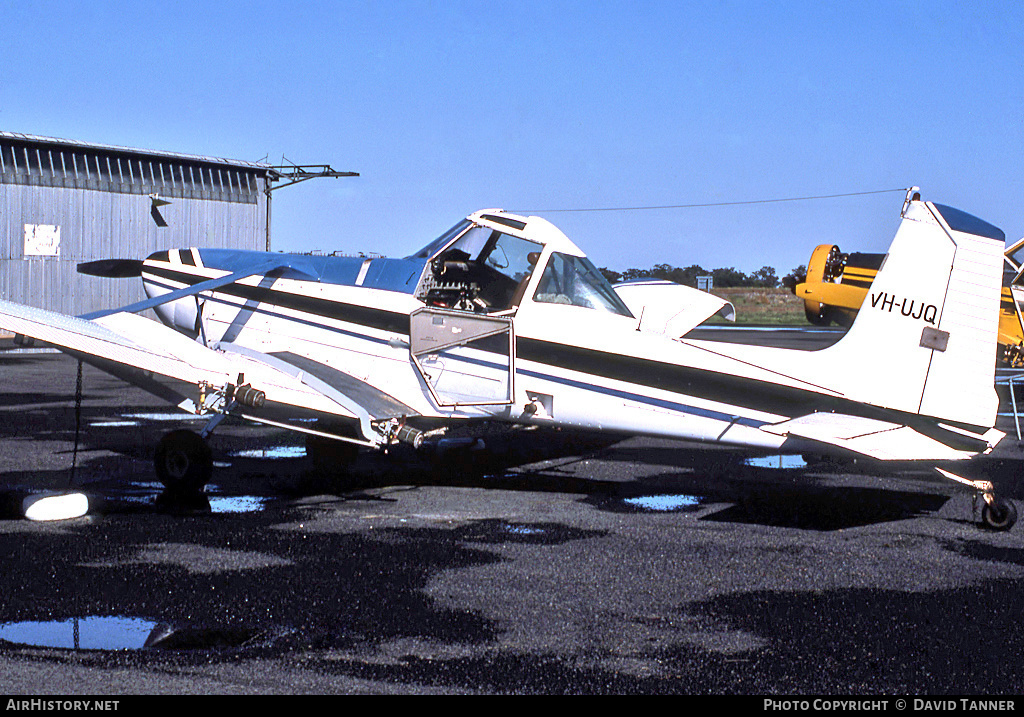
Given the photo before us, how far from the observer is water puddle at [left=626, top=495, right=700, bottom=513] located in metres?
9.45

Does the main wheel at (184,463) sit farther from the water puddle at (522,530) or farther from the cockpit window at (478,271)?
the water puddle at (522,530)

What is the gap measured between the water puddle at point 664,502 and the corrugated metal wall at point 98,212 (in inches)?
1286

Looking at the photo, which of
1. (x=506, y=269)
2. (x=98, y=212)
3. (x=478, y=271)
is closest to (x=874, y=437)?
(x=506, y=269)

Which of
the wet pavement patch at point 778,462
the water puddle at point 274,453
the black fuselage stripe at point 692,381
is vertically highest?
the black fuselage stripe at point 692,381

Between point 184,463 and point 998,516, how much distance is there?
6.91 m

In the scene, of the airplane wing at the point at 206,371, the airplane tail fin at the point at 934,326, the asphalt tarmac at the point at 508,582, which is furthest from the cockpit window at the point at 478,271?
the airplane tail fin at the point at 934,326

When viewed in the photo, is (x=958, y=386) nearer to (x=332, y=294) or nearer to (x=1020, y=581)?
(x=1020, y=581)

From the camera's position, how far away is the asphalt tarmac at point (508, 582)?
16.7 ft

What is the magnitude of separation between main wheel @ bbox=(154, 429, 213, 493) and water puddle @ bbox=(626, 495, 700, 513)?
3840mm

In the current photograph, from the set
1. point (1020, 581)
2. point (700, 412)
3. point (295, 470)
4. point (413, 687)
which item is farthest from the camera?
point (295, 470)

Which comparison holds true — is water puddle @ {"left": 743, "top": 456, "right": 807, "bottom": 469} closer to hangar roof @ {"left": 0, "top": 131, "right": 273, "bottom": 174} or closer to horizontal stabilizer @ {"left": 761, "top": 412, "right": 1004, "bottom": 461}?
horizontal stabilizer @ {"left": 761, "top": 412, "right": 1004, "bottom": 461}

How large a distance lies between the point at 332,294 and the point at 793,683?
644 cm

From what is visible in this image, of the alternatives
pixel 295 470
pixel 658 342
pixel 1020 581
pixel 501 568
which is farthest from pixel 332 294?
pixel 1020 581

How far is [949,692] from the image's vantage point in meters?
4.85
